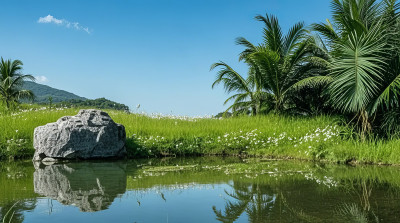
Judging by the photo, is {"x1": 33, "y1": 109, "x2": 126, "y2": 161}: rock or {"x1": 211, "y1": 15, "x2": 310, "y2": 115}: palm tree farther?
{"x1": 211, "y1": 15, "x2": 310, "y2": 115}: palm tree

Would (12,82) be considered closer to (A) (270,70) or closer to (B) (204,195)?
(A) (270,70)

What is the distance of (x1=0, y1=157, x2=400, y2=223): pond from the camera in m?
4.16

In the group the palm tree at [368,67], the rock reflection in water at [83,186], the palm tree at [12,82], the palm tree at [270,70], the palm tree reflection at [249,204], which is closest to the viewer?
the palm tree reflection at [249,204]

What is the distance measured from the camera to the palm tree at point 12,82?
23938 millimetres

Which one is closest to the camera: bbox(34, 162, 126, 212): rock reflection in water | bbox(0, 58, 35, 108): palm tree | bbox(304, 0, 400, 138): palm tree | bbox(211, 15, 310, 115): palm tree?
bbox(34, 162, 126, 212): rock reflection in water

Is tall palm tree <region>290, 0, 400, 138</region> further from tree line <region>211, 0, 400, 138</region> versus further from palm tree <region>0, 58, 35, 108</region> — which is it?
palm tree <region>0, 58, 35, 108</region>

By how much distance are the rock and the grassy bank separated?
0.87 meters

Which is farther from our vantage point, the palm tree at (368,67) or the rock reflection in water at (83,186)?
the palm tree at (368,67)

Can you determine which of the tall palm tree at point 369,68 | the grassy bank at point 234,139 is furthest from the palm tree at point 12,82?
the tall palm tree at point 369,68

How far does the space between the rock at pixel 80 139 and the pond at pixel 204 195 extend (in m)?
2.62

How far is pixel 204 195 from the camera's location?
5332mm

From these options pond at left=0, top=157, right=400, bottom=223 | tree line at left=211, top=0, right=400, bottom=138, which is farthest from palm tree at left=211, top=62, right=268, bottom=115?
pond at left=0, top=157, right=400, bottom=223

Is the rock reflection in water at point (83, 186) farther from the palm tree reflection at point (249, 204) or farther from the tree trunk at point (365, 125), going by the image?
the tree trunk at point (365, 125)

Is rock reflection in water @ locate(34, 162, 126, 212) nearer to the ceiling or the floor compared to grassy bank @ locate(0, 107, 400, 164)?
nearer to the floor
